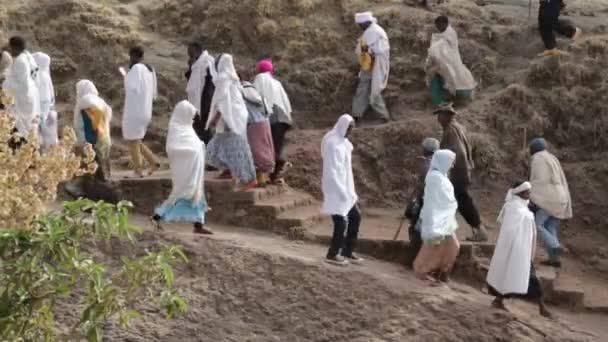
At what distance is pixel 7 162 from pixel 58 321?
13.5 feet

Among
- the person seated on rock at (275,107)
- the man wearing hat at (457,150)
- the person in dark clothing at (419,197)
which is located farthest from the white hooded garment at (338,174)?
the person seated on rock at (275,107)

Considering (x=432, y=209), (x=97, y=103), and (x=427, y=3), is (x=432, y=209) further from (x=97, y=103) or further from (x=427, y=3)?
(x=427, y=3)

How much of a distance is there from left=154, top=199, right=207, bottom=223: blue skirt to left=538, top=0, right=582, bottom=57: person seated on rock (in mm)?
5873

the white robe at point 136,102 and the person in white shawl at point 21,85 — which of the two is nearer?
the person in white shawl at point 21,85

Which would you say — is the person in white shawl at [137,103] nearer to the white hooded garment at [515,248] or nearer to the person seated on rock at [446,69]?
the person seated on rock at [446,69]

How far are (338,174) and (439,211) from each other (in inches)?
39.4

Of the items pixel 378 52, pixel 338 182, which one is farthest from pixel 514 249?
pixel 378 52

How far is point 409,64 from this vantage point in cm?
1522

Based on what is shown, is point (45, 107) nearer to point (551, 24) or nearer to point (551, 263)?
point (551, 263)

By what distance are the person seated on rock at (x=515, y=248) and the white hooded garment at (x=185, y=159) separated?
113 inches

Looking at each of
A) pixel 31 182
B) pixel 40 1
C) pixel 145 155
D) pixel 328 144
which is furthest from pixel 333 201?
pixel 40 1

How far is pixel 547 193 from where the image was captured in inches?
455

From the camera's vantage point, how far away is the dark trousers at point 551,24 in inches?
566

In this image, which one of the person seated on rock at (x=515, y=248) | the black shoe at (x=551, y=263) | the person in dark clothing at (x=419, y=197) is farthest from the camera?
the black shoe at (x=551, y=263)
